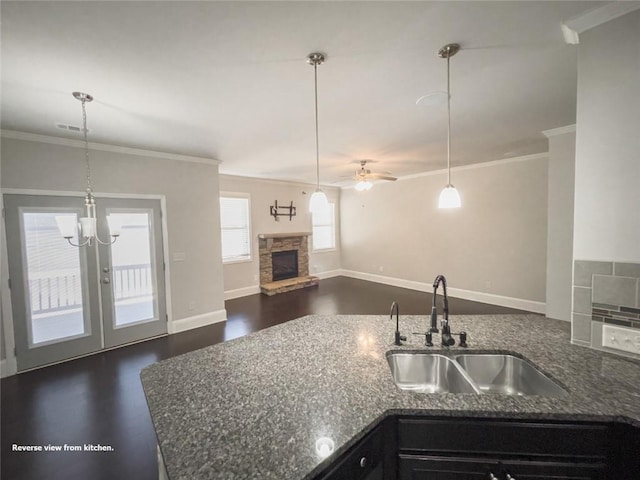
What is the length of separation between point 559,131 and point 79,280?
249 inches

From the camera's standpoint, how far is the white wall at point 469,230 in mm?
4504

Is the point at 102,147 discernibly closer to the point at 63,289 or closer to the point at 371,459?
the point at 63,289

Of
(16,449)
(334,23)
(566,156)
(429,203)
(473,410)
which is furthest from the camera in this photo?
(429,203)

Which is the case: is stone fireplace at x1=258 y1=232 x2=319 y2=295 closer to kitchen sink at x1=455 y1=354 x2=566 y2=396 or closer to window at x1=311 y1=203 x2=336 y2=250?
window at x1=311 y1=203 x2=336 y2=250

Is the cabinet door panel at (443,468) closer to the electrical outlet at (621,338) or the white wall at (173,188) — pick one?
the electrical outlet at (621,338)

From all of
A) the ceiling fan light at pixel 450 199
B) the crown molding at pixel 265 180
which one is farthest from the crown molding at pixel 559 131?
the crown molding at pixel 265 180

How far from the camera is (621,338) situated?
1.35 m

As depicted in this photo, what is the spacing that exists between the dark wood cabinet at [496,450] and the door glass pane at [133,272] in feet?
12.9

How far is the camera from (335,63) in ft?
5.92

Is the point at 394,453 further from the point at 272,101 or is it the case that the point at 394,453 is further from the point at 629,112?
the point at 272,101

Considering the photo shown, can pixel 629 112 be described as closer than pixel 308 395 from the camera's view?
No

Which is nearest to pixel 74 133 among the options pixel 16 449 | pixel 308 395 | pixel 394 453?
pixel 16 449

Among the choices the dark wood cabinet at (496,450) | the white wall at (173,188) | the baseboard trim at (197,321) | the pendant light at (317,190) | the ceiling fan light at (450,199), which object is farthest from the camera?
the baseboard trim at (197,321)

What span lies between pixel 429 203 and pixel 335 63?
4774mm
